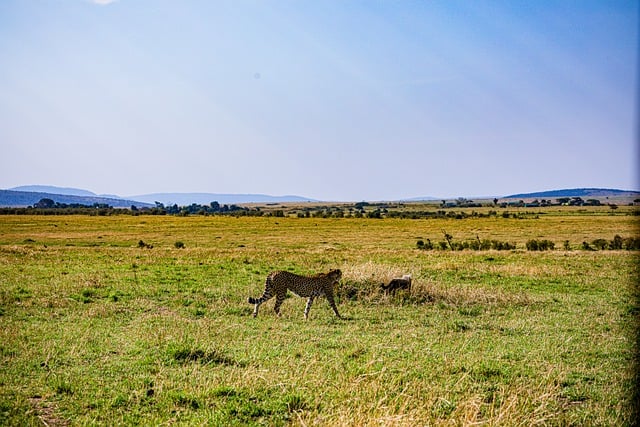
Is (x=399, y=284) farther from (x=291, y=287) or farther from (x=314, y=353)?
(x=314, y=353)

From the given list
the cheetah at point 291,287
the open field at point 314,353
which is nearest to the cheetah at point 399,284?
the open field at point 314,353

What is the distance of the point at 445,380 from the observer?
9297 millimetres

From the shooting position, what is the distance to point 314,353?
35.8 ft

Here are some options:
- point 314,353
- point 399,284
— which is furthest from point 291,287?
point 314,353

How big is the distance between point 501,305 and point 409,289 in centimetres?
309

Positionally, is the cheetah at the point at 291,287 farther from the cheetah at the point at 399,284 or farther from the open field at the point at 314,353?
the cheetah at the point at 399,284

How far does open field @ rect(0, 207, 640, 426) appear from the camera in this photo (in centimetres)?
767

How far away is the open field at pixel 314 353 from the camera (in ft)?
25.1

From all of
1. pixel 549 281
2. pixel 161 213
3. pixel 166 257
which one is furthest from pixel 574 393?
pixel 161 213

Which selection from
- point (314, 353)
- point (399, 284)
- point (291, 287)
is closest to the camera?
point (314, 353)

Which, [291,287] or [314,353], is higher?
[291,287]

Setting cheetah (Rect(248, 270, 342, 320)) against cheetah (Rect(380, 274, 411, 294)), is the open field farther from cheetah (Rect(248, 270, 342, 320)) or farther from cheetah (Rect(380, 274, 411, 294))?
cheetah (Rect(248, 270, 342, 320))

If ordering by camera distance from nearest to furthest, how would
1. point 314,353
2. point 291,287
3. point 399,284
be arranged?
point 314,353 < point 291,287 < point 399,284

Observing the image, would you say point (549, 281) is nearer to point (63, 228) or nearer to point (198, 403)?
point (198, 403)
